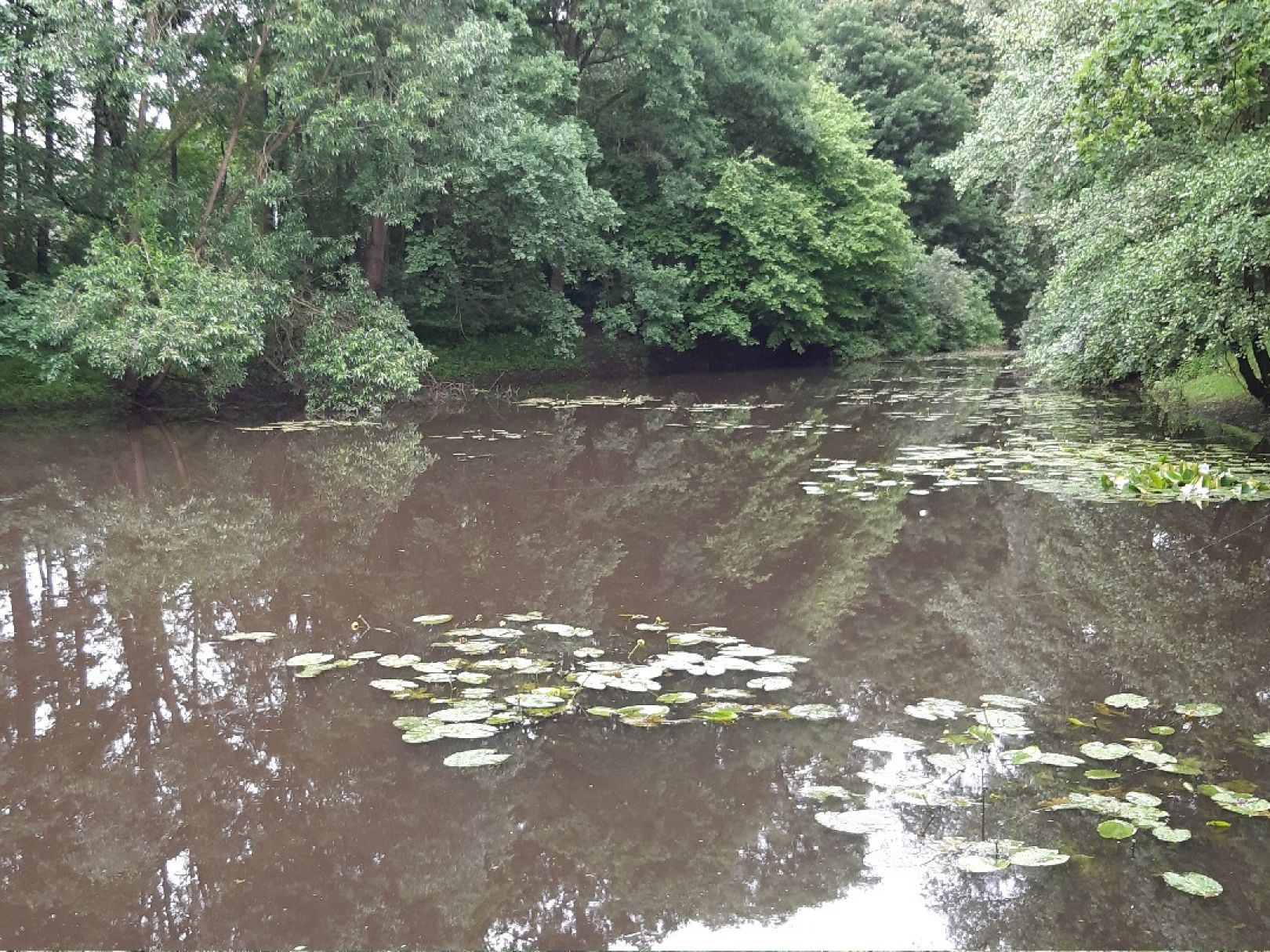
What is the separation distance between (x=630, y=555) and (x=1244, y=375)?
8.89 metres

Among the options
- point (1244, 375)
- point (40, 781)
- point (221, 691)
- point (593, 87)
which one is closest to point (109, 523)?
point (221, 691)

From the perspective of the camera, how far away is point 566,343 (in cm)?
2173

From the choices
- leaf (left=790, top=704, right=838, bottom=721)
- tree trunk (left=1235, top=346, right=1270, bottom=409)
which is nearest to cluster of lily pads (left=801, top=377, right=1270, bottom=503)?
tree trunk (left=1235, top=346, right=1270, bottom=409)

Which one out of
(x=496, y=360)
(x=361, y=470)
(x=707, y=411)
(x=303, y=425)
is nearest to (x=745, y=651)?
(x=361, y=470)

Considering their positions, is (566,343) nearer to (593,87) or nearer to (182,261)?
(593,87)

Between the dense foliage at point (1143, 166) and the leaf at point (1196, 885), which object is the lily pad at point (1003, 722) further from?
the dense foliage at point (1143, 166)

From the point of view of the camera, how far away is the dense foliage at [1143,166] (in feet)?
20.3

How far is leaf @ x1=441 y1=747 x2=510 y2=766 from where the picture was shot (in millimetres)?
3475

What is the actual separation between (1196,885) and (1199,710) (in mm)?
1451

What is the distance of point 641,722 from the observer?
3.83 m

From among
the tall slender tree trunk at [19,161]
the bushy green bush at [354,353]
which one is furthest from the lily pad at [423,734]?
the tall slender tree trunk at [19,161]

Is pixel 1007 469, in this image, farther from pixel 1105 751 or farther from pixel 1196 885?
pixel 1196 885

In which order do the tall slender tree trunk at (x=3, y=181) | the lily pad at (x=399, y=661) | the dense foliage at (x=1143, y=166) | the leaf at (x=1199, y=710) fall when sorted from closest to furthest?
the leaf at (x=1199, y=710) < the lily pad at (x=399, y=661) < the dense foliage at (x=1143, y=166) < the tall slender tree trunk at (x=3, y=181)

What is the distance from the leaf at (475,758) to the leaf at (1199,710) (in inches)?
108
